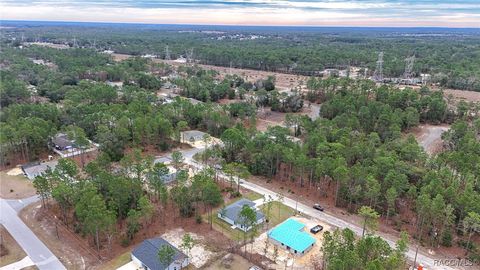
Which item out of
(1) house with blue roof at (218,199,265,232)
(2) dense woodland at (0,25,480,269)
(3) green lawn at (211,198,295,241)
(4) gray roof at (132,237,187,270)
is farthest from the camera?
(1) house with blue roof at (218,199,265,232)

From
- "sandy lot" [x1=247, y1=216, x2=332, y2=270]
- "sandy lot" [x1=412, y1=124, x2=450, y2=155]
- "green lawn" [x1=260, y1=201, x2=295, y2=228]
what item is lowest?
"sandy lot" [x1=247, y1=216, x2=332, y2=270]

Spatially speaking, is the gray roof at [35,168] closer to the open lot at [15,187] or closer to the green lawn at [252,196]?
the open lot at [15,187]

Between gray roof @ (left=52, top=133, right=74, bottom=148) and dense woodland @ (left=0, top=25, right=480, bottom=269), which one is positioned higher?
dense woodland @ (left=0, top=25, right=480, bottom=269)

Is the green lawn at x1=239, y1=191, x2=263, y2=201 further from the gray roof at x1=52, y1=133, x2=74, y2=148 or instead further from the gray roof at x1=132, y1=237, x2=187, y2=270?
the gray roof at x1=52, y1=133, x2=74, y2=148

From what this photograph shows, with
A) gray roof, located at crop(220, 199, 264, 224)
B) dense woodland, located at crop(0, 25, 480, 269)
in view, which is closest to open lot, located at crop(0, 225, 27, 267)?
dense woodland, located at crop(0, 25, 480, 269)

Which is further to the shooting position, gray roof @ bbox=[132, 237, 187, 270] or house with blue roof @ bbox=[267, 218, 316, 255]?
house with blue roof @ bbox=[267, 218, 316, 255]

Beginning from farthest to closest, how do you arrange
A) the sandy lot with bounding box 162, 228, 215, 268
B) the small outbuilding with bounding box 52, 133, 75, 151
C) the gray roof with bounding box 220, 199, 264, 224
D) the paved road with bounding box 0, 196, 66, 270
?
the small outbuilding with bounding box 52, 133, 75, 151 < the gray roof with bounding box 220, 199, 264, 224 < the sandy lot with bounding box 162, 228, 215, 268 < the paved road with bounding box 0, 196, 66, 270

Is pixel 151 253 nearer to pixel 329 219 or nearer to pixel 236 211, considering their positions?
pixel 236 211

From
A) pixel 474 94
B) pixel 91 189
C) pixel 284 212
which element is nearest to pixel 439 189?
pixel 284 212
